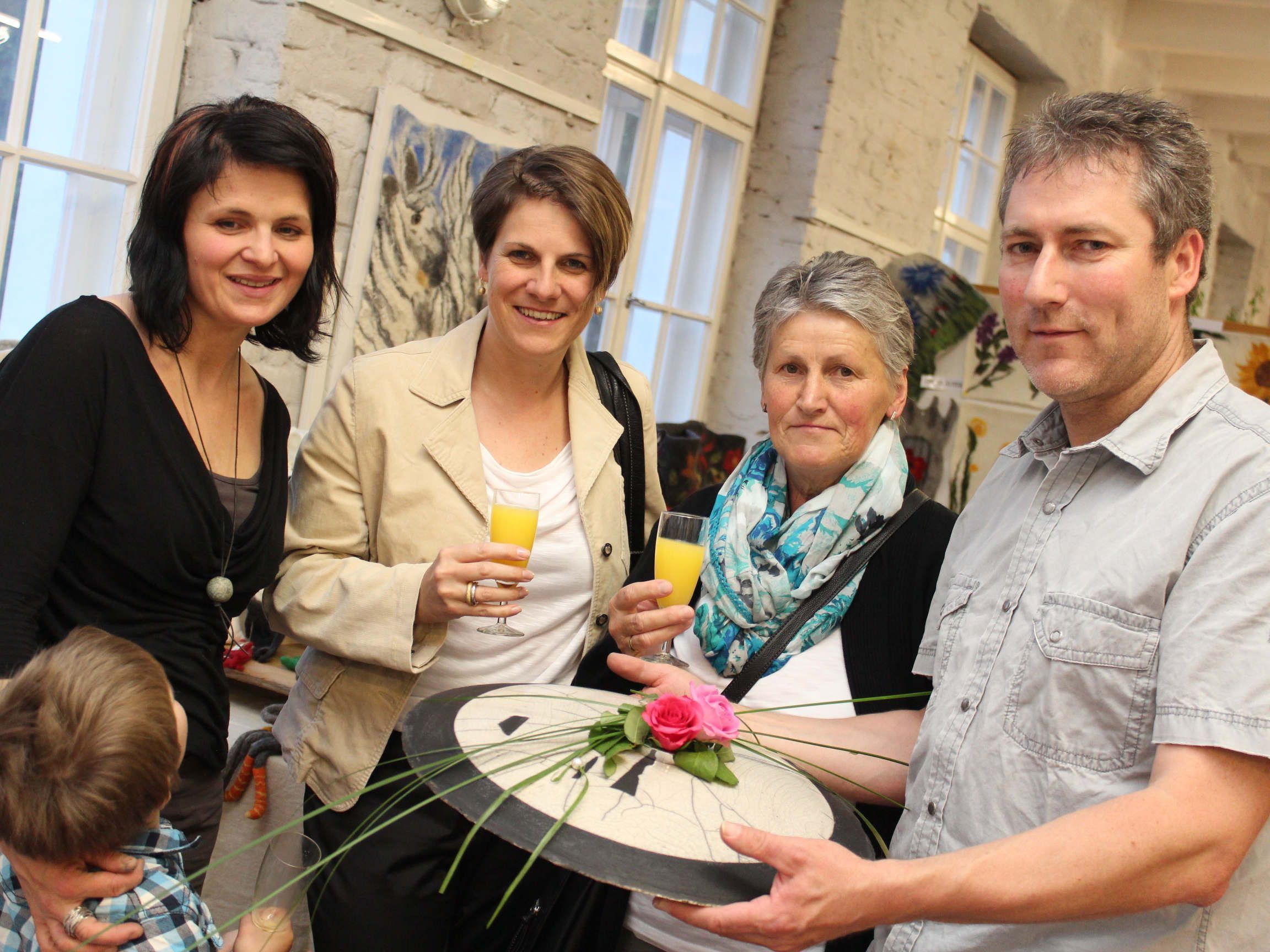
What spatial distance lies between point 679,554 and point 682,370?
4.01 metres

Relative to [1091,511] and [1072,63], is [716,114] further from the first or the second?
[1091,511]

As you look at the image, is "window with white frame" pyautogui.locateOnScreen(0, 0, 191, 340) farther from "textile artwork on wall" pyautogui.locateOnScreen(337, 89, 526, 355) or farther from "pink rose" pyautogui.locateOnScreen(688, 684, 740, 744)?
"pink rose" pyautogui.locateOnScreen(688, 684, 740, 744)

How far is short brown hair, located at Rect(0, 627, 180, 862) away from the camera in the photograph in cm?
130

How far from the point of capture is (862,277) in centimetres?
192

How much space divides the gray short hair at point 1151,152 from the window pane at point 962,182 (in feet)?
20.6

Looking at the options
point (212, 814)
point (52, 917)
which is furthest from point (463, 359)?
point (52, 917)

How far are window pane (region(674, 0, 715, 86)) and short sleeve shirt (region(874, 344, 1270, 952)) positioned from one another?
427cm

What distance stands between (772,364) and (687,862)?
102 centimetres

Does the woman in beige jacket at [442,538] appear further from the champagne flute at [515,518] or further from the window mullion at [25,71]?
the window mullion at [25,71]

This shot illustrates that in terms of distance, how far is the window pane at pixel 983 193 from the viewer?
25.0 feet

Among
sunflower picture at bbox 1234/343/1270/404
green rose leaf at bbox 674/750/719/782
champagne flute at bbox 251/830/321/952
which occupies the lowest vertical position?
champagne flute at bbox 251/830/321/952

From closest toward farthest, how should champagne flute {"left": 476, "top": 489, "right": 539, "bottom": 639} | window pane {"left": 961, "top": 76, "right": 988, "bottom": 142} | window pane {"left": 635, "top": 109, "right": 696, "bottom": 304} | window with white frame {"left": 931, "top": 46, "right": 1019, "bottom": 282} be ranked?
champagne flute {"left": 476, "top": 489, "right": 539, "bottom": 639} → window pane {"left": 635, "top": 109, "right": 696, "bottom": 304} → window with white frame {"left": 931, "top": 46, "right": 1019, "bottom": 282} → window pane {"left": 961, "top": 76, "right": 988, "bottom": 142}

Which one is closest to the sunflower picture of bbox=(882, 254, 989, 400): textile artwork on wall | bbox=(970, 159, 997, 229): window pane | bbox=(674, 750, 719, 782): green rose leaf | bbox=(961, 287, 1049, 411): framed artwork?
bbox=(961, 287, 1049, 411): framed artwork

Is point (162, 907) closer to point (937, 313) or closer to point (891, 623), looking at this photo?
point (891, 623)
